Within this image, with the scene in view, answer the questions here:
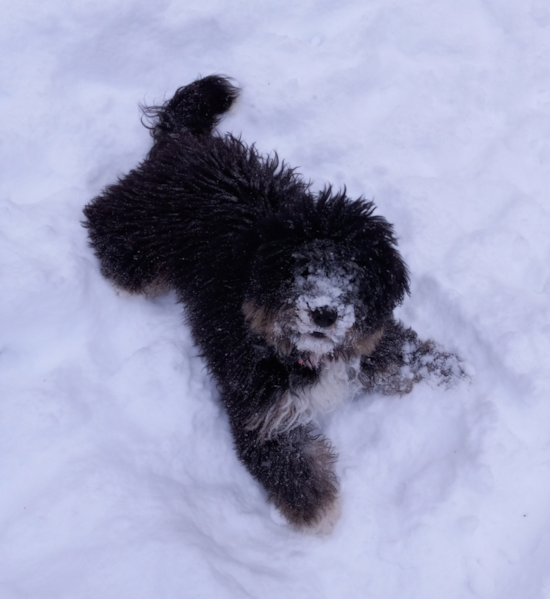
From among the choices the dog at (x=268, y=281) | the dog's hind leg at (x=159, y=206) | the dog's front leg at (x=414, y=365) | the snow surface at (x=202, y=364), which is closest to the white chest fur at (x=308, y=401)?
the dog at (x=268, y=281)

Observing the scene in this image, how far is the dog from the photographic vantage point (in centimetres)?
226

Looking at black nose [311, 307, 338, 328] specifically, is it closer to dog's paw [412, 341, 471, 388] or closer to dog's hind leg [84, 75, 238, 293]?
dog's hind leg [84, 75, 238, 293]

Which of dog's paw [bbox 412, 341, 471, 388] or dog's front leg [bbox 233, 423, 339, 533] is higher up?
dog's paw [bbox 412, 341, 471, 388]

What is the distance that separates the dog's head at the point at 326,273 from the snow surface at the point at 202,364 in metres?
1.16

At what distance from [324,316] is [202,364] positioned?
1380 mm

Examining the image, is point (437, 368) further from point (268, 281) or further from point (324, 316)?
point (268, 281)

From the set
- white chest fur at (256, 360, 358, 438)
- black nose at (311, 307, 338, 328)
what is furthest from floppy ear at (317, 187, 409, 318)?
white chest fur at (256, 360, 358, 438)

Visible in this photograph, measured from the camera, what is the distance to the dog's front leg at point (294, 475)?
2979mm

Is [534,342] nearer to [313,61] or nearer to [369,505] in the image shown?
[369,505]

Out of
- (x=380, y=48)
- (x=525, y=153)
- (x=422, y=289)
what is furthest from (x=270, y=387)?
(x=380, y=48)

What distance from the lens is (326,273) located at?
221 centimetres

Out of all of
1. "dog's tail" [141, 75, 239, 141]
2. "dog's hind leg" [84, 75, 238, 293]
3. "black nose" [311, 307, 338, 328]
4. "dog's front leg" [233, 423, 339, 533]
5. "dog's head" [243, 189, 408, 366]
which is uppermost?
"dog's tail" [141, 75, 239, 141]

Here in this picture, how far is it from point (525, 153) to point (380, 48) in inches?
49.3

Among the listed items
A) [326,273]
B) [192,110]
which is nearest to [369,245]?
[326,273]
